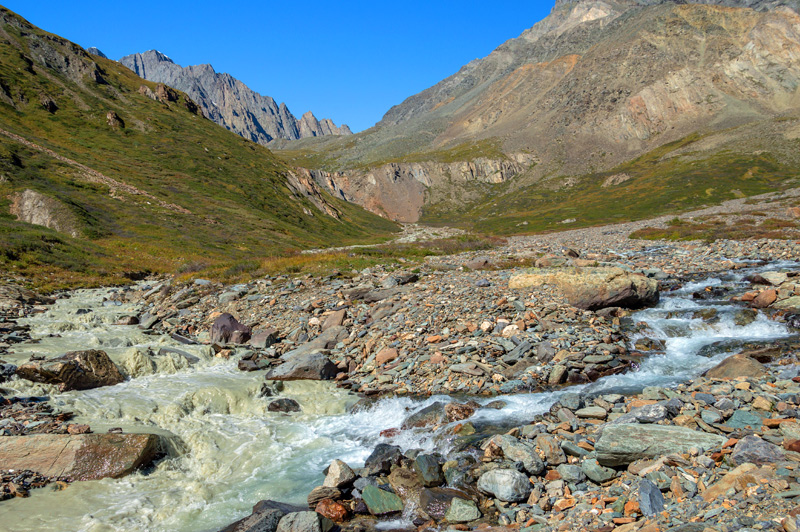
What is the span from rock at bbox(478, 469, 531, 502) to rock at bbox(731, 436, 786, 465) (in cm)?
351

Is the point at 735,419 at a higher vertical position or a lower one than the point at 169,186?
lower

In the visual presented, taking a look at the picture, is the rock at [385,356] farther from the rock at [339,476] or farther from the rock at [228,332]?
the rock at [228,332]

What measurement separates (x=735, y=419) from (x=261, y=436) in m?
11.5

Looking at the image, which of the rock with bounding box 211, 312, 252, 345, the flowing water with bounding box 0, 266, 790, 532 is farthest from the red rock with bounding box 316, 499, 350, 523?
the rock with bounding box 211, 312, 252, 345

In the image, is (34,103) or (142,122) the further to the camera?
(142,122)

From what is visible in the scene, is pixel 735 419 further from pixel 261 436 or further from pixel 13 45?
pixel 13 45

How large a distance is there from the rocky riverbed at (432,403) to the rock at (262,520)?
0.18 feet

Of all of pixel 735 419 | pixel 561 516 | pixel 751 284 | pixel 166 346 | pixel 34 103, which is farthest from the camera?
pixel 34 103

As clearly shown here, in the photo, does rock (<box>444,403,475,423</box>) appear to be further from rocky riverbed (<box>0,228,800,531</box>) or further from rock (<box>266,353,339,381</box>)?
rock (<box>266,353,339,381</box>)

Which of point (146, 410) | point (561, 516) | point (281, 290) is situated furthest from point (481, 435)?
point (281, 290)

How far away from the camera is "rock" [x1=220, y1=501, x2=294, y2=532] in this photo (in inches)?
295

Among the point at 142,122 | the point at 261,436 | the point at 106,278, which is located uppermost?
the point at 142,122

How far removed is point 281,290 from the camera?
24.5 metres

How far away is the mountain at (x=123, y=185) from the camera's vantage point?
40.9 meters
